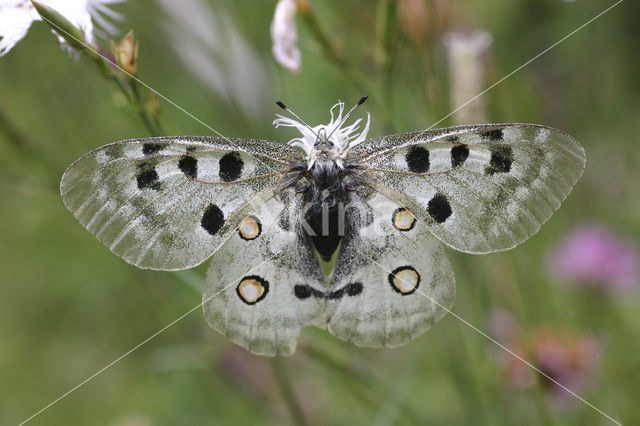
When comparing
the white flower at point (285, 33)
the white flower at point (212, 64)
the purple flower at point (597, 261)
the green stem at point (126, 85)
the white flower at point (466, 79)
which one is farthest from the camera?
the white flower at point (212, 64)

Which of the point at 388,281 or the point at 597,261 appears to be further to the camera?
the point at 597,261

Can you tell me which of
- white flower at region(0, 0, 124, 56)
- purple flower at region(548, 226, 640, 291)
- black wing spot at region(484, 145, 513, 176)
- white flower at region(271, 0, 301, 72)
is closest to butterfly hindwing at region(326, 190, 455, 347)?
black wing spot at region(484, 145, 513, 176)

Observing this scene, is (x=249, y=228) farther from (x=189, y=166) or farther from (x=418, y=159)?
(x=418, y=159)

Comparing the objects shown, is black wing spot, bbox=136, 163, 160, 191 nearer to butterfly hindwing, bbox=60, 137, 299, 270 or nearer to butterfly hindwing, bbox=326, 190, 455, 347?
butterfly hindwing, bbox=60, 137, 299, 270

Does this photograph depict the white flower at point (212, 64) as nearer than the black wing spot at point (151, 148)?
No

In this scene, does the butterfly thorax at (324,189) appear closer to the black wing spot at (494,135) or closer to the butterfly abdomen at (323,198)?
the butterfly abdomen at (323,198)

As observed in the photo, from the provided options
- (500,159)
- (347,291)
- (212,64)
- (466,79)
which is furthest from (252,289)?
(212,64)

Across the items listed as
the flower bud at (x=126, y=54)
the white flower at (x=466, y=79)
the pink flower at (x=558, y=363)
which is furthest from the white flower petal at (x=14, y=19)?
the pink flower at (x=558, y=363)

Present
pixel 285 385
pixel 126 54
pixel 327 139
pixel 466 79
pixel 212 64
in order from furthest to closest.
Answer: pixel 212 64
pixel 466 79
pixel 285 385
pixel 327 139
pixel 126 54
